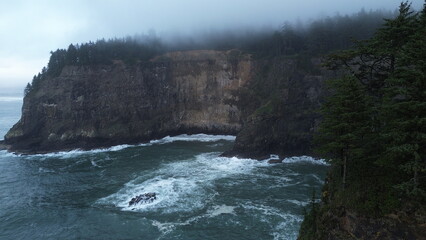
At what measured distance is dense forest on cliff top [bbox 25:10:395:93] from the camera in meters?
76.7

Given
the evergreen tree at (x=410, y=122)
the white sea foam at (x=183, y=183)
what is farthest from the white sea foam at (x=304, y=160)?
the evergreen tree at (x=410, y=122)

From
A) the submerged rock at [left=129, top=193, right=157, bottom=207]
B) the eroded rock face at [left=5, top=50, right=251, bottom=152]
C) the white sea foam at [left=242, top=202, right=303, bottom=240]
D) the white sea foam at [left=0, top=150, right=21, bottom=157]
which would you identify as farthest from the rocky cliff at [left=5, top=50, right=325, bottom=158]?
the white sea foam at [left=242, top=202, right=303, bottom=240]

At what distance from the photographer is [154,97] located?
8694 centimetres

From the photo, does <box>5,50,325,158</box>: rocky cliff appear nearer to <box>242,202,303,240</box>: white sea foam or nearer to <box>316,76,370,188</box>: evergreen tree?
<box>242,202,303,240</box>: white sea foam

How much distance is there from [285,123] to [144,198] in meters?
33.7

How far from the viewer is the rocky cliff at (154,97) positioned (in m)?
76.6

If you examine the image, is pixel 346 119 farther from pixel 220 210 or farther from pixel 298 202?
pixel 220 210

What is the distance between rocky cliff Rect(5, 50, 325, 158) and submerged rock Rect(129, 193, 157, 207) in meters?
33.8

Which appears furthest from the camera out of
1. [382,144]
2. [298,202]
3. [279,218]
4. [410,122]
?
[298,202]

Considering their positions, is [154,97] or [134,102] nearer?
[134,102]

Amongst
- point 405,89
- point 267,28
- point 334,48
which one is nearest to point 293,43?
point 334,48

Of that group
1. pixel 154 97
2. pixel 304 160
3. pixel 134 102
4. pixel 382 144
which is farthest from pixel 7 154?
pixel 382 144

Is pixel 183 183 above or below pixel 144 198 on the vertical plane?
above

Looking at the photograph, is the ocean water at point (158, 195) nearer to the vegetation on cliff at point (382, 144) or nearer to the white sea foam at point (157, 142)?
the white sea foam at point (157, 142)
